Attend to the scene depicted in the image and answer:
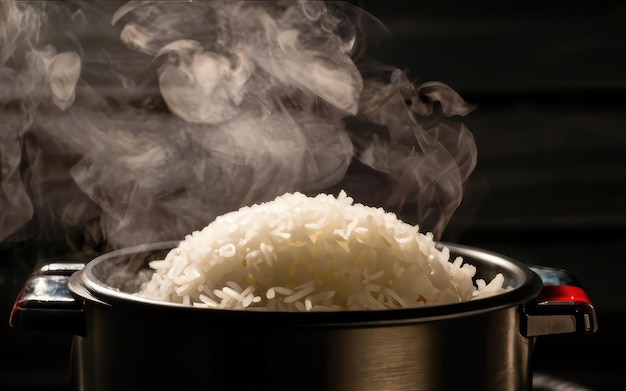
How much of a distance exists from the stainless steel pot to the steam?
84cm

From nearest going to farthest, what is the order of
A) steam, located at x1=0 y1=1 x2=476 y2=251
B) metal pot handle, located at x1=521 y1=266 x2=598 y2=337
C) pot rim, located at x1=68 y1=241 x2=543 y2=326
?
pot rim, located at x1=68 y1=241 x2=543 y2=326
metal pot handle, located at x1=521 y1=266 x2=598 y2=337
steam, located at x1=0 y1=1 x2=476 y2=251

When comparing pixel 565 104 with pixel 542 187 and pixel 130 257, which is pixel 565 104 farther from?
pixel 130 257

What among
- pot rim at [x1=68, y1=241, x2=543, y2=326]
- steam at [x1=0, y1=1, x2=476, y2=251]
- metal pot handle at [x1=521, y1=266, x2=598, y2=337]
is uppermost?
pot rim at [x1=68, y1=241, x2=543, y2=326]

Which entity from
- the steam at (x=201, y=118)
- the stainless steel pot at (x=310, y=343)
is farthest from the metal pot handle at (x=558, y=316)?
the steam at (x=201, y=118)

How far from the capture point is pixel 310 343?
2.20ft

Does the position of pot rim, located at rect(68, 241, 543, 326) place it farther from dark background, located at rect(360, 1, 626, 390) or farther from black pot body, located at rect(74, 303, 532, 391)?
dark background, located at rect(360, 1, 626, 390)

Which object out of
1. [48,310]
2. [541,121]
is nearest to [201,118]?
[541,121]

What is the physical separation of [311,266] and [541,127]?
1010mm

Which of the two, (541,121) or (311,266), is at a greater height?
(311,266)

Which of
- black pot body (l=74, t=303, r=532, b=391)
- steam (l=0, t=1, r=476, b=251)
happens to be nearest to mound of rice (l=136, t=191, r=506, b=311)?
black pot body (l=74, t=303, r=532, b=391)

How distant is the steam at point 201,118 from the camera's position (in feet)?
5.26

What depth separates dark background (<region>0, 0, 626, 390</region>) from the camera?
1.66 metres

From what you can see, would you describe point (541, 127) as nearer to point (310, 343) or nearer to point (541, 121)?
point (541, 121)

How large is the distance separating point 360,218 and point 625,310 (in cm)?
104
